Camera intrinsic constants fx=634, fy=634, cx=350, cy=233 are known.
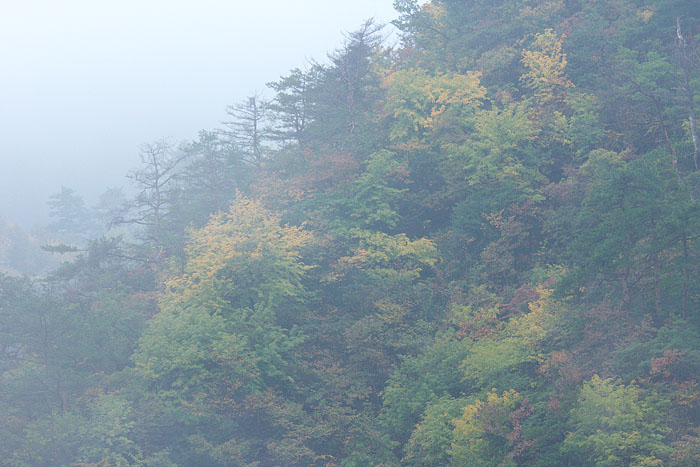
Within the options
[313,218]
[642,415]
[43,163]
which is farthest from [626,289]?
[43,163]

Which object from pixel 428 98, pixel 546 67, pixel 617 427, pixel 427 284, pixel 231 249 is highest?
pixel 546 67

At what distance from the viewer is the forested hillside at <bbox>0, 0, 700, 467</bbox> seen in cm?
1875

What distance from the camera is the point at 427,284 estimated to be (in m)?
28.7

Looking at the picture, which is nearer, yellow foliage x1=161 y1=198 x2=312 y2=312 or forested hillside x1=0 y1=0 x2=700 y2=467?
forested hillside x1=0 y1=0 x2=700 y2=467

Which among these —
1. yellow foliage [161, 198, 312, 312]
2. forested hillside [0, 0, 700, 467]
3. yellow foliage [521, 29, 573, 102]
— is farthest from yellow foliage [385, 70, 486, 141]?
yellow foliage [161, 198, 312, 312]

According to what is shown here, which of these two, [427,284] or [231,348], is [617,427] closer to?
[427,284]

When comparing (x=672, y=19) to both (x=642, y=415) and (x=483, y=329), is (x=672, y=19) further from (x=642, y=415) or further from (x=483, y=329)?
(x=642, y=415)

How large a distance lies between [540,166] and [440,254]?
638cm

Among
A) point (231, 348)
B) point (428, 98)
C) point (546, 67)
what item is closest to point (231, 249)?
point (231, 348)

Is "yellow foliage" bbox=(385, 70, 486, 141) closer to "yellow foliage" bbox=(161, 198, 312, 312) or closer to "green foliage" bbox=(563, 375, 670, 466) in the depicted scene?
"yellow foliage" bbox=(161, 198, 312, 312)

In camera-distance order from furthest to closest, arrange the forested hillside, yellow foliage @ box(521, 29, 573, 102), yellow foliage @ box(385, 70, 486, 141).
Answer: yellow foliage @ box(385, 70, 486, 141)
yellow foliage @ box(521, 29, 573, 102)
the forested hillside

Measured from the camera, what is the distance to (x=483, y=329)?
24312 millimetres

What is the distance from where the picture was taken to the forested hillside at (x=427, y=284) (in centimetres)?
1875

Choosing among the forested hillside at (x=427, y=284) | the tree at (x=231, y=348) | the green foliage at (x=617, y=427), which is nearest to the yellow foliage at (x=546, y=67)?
the forested hillside at (x=427, y=284)
